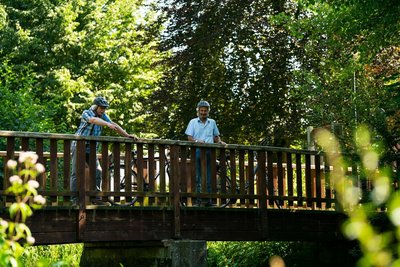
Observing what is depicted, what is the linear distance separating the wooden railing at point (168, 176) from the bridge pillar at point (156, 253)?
0.49 metres

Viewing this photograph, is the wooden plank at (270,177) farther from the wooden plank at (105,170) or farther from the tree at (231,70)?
the tree at (231,70)

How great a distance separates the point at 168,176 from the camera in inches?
472

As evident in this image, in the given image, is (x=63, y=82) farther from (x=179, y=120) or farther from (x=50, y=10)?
(x=179, y=120)

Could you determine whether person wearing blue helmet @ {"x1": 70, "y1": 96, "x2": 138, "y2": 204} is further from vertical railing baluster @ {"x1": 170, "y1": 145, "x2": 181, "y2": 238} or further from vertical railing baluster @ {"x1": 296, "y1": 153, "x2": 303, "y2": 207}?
vertical railing baluster @ {"x1": 296, "y1": 153, "x2": 303, "y2": 207}

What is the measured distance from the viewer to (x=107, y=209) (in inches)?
432

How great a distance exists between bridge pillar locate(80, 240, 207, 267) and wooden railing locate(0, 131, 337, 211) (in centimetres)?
49

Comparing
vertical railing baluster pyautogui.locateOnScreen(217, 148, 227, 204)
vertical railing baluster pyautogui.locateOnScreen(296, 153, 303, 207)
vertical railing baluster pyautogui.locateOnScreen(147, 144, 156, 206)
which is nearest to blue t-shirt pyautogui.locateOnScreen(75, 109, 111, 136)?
vertical railing baluster pyautogui.locateOnScreen(147, 144, 156, 206)

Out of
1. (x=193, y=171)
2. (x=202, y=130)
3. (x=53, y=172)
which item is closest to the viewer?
(x=53, y=172)

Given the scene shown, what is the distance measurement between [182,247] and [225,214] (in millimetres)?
1073

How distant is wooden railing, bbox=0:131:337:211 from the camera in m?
10.6

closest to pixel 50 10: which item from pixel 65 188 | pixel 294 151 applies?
pixel 294 151

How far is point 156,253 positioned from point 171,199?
0.68m

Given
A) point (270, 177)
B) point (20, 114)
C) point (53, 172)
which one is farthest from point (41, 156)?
point (20, 114)

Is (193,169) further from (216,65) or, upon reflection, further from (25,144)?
(216,65)
